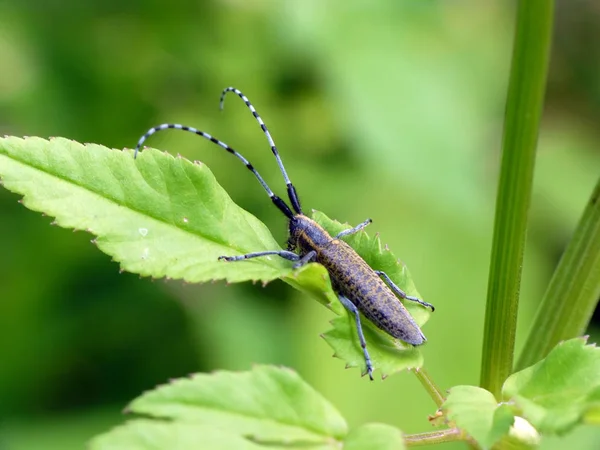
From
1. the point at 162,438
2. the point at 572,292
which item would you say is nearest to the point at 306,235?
the point at 572,292

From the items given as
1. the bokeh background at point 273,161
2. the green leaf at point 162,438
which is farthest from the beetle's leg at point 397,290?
the bokeh background at point 273,161

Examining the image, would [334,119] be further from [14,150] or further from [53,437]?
[14,150]

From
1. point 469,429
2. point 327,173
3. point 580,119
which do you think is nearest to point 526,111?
point 469,429

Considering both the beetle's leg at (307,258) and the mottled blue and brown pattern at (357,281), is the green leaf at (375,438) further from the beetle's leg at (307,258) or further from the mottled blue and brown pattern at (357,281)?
the beetle's leg at (307,258)

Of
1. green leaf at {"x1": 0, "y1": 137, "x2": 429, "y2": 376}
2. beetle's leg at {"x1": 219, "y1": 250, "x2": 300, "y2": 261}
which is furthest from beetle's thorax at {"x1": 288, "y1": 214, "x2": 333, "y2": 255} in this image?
green leaf at {"x1": 0, "y1": 137, "x2": 429, "y2": 376}

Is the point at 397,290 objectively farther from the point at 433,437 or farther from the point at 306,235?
the point at 433,437

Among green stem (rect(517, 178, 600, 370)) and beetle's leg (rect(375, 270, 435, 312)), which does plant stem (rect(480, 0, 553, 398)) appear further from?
beetle's leg (rect(375, 270, 435, 312))

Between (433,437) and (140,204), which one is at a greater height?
(140,204)
